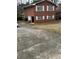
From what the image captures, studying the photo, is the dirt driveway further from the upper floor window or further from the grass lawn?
the upper floor window

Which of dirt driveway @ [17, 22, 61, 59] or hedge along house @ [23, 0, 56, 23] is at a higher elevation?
hedge along house @ [23, 0, 56, 23]

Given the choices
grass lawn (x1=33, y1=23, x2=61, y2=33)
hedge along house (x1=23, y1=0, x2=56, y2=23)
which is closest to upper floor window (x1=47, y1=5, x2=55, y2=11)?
hedge along house (x1=23, y1=0, x2=56, y2=23)

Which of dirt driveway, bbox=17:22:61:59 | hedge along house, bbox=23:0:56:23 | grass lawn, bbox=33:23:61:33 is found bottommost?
dirt driveway, bbox=17:22:61:59

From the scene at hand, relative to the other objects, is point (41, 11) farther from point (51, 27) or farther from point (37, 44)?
point (37, 44)

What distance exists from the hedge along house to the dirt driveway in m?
0.10

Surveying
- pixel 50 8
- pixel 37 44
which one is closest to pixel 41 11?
pixel 50 8

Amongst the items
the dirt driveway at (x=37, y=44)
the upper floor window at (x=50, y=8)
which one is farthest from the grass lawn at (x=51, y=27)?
the upper floor window at (x=50, y=8)

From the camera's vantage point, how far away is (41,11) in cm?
162

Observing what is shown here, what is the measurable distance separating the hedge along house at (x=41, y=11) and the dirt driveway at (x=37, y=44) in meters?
0.10

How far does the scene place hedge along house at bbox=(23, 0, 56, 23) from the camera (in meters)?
1.59

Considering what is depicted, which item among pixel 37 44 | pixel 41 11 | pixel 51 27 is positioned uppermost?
pixel 41 11

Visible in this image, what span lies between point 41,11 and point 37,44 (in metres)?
0.30
